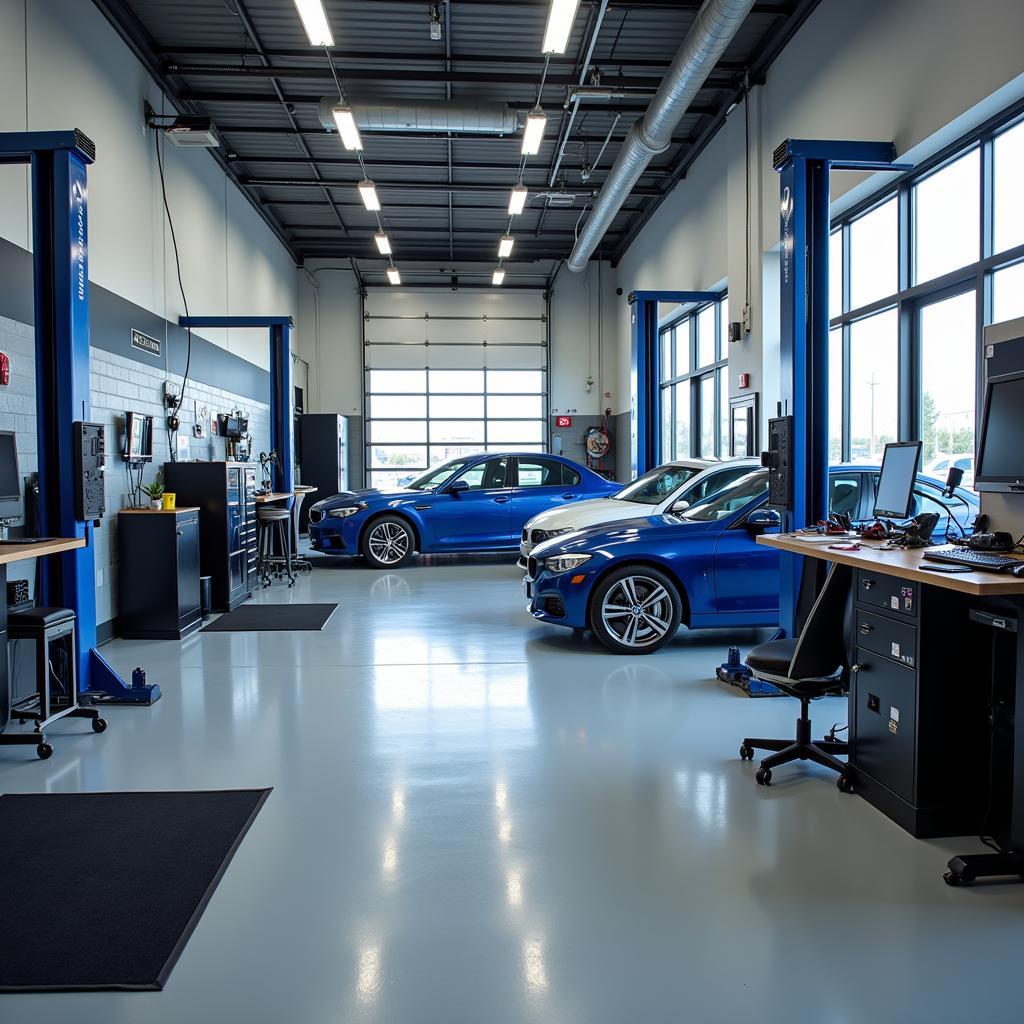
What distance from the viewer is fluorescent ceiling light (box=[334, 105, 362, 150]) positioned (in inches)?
313

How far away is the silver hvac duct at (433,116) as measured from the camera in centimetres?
866

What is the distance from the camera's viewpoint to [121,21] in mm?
7414

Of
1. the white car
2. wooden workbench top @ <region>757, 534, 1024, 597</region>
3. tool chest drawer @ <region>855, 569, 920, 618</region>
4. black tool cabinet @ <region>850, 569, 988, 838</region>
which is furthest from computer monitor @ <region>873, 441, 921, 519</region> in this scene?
the white car

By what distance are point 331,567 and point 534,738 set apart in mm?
7085

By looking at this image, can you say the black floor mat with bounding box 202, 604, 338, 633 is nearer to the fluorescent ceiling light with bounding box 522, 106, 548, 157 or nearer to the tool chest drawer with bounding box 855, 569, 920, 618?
the tool chest drawer with bounding box 855, 569, 920, 618

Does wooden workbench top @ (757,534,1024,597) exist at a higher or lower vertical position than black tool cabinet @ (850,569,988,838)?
higher

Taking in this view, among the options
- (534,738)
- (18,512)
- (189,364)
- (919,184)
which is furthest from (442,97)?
(534,738)

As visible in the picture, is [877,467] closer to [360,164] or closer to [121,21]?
[121,21]

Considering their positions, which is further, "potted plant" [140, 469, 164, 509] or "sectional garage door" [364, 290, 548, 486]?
"sectional garage door" [364, 290, 548, 486]

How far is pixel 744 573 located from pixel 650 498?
2.17 meters

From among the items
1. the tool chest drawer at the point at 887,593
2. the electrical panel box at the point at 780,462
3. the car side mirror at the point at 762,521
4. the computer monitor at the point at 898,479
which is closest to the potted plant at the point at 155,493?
the car side mirror at the point at 762,521

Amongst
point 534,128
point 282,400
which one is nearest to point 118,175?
point 282,400

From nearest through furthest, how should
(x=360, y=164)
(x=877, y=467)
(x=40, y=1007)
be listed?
(x=40, y=1007), (x=877, y=467), (x=360, y=164)

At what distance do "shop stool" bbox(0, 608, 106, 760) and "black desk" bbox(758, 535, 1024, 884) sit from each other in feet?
11.6
